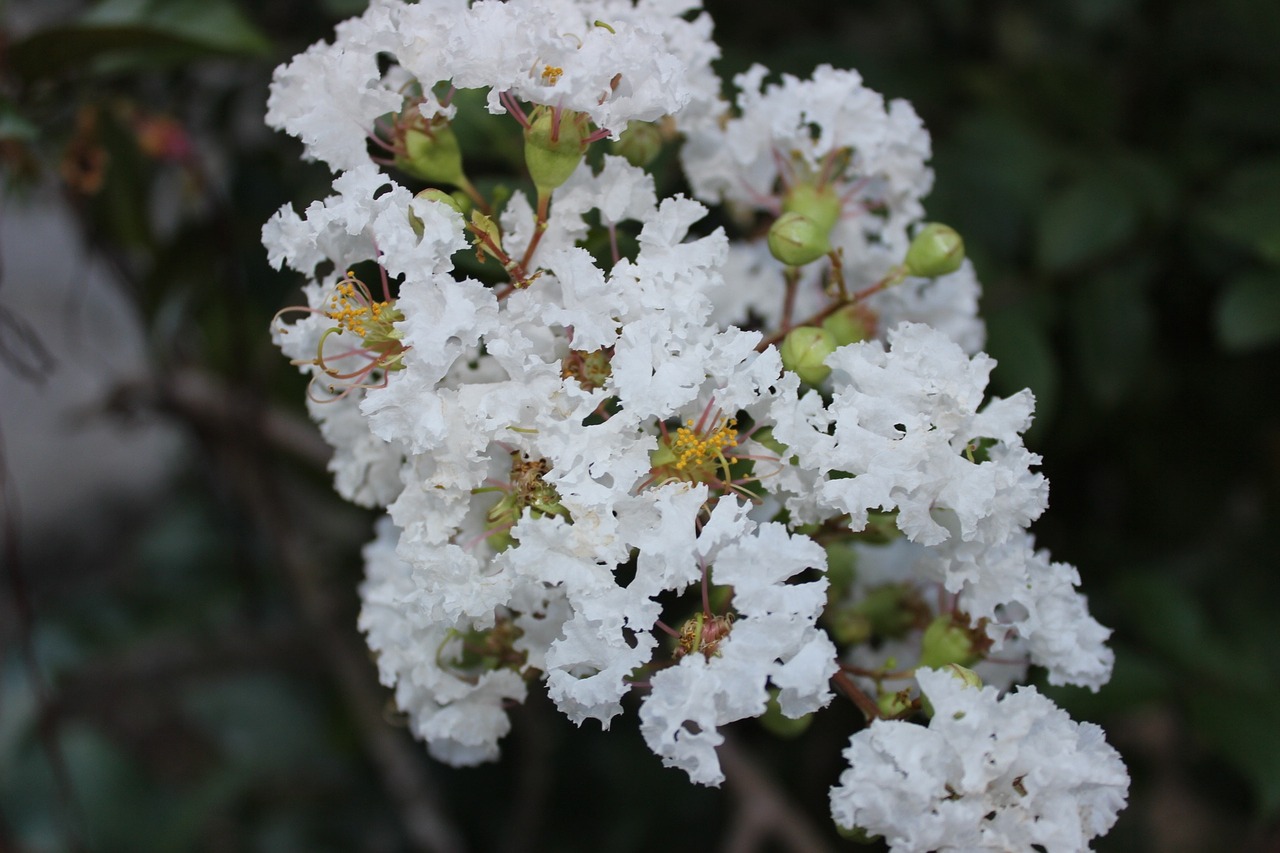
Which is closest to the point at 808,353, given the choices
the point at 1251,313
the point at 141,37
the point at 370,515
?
the point at 1251,313

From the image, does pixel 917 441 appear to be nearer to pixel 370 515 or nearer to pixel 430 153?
pixel 430 153

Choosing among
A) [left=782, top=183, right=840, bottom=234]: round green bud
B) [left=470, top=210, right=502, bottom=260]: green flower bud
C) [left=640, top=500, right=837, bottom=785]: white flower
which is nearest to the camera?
[left=640, top=500, right=837, bottom=785]: white flower

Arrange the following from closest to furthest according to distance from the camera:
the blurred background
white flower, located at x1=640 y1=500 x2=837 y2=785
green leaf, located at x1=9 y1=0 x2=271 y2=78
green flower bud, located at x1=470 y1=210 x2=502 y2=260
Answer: white flower, located at x1=640 y1=500 x2=837 y2=785, green flower bud, located at x1=470 y1=210 x2=502 y2=260, green leaf, located at x1=9 y1=0 x2=271 y2=78, the blurred background

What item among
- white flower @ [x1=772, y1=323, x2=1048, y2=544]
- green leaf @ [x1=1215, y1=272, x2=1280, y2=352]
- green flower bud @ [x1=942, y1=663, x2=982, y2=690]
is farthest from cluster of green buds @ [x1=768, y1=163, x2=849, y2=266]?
green leaf @ [x1=1215, y1=272, x2=1280, y2=352]

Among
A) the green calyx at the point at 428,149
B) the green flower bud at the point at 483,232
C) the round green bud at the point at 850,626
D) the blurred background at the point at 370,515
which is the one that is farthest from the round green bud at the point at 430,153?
the round green bud at the point at 850,626

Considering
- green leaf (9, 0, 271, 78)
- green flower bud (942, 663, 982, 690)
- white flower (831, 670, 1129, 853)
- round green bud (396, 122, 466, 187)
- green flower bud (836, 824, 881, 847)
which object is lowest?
green flower bud (836, 824, 881, 847)

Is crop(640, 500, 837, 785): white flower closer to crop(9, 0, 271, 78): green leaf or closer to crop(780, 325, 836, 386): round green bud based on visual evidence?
crop(780, 325, 836, 386): round green bud

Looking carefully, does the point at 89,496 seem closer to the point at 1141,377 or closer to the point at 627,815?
the point at 627,815

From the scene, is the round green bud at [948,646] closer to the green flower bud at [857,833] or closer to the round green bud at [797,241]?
the green flower bud at [857,833]
